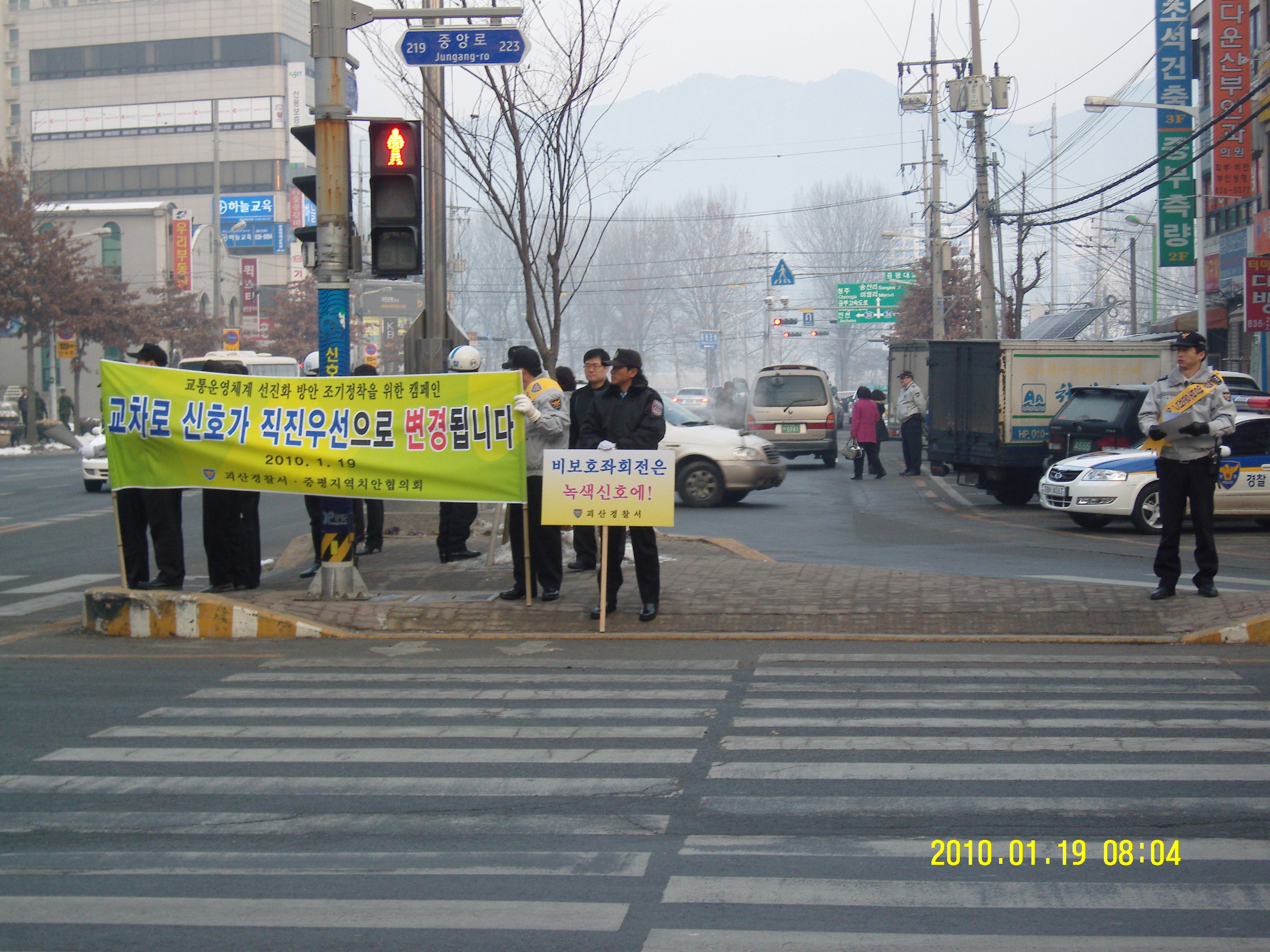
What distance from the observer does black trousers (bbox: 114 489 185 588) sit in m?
9.89

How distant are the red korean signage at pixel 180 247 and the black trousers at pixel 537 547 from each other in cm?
5460

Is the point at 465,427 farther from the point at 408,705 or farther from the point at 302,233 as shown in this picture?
the point at 408,705

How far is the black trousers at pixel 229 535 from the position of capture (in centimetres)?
1012

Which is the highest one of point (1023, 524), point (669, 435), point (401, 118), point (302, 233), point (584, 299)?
point (584, 299)

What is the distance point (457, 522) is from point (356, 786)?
21.5 ft

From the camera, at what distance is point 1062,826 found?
462 centimetres

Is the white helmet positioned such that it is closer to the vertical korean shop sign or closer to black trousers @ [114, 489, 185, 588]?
black trousers @ [114, 489, 185, 588]

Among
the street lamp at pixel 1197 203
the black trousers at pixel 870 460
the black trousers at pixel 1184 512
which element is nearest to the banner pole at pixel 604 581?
the black trousers at pixel 1184 512

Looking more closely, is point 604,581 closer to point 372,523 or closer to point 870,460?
point 372,523

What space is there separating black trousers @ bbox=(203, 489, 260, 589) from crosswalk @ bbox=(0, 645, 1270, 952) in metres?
3.06

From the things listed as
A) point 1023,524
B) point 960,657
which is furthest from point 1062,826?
point 1023,524

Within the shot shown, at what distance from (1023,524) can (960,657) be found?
380 inches

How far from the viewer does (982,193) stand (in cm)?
2875

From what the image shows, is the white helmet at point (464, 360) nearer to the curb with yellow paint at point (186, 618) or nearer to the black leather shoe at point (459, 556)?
the black leather shoe at point (459, 556)
